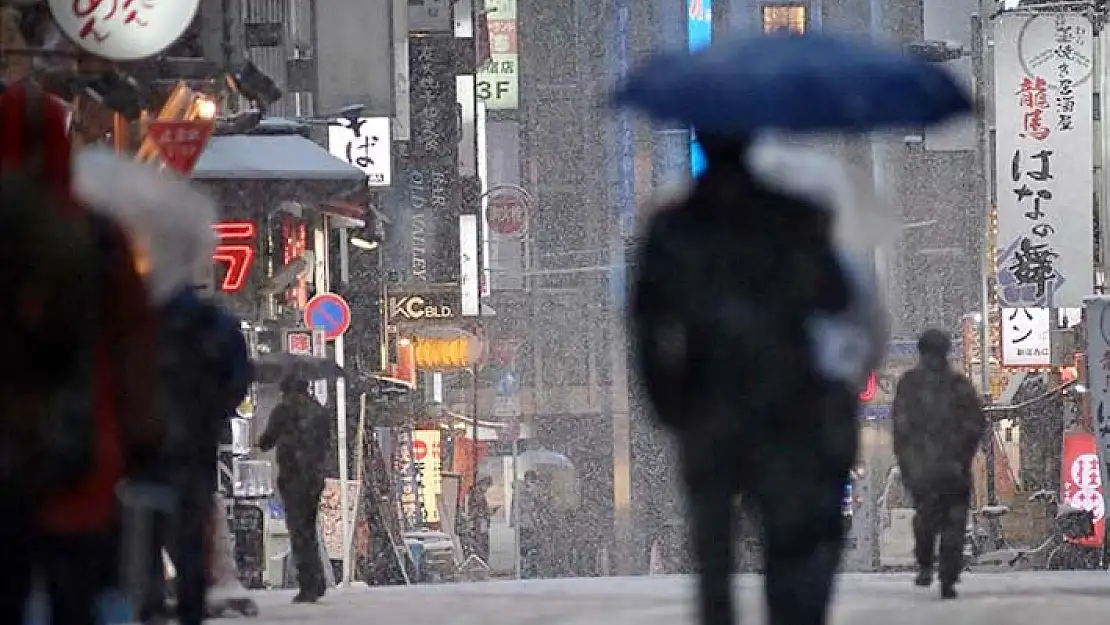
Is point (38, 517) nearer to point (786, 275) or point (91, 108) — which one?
point (786, 275)

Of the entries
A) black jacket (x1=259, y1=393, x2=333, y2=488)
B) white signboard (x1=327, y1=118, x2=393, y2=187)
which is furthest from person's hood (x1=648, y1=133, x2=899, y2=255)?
white signboard (x1=327, y1=118, x2=393, y2=187)

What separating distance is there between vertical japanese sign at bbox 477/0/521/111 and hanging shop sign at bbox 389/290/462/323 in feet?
49.2

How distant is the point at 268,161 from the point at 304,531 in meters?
8.09

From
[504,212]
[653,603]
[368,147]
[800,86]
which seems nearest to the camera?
[800,86]

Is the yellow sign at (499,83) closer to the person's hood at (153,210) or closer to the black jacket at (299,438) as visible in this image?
the black jacket at (299,438)

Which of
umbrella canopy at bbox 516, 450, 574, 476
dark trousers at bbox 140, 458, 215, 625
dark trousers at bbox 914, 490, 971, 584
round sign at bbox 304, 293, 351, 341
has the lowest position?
umbrella canopy at bbox 516, 450, 574, 476

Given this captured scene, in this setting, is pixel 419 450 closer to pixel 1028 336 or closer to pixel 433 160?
pixel 433 160

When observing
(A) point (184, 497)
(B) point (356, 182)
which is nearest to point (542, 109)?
(B) point (356, 182)

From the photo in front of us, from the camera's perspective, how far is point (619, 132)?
239 feet

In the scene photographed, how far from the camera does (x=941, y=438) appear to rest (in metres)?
12.2

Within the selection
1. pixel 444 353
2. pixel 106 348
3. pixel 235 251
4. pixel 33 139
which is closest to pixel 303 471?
pixel 235 251

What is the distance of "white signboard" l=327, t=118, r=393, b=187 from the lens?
30672 millimetres

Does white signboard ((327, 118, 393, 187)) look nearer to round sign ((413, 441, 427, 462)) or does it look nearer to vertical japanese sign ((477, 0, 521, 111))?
round sign ((413, 441, 427, 462))

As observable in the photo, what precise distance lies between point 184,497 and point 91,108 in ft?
26.3
